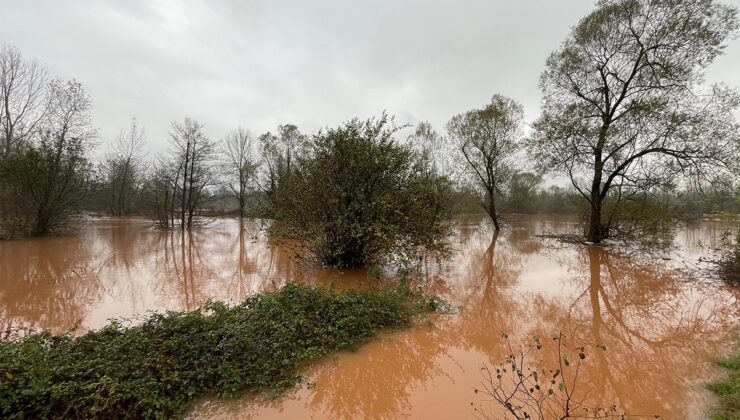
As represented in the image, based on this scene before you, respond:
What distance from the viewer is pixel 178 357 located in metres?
3.29

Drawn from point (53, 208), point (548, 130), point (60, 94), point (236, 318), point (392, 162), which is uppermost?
point (60, 94)

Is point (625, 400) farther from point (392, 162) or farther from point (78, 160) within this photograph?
point (78, 160)

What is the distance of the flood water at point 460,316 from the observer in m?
3.08

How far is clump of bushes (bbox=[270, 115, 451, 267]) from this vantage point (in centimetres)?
756

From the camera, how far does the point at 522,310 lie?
586 cm

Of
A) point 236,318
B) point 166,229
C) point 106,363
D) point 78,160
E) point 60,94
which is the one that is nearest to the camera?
point 106,363

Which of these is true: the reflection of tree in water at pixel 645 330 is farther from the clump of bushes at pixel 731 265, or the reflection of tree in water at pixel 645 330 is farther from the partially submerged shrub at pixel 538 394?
the clump of bushes at pixel 731 265

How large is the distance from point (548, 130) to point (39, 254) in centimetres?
2181

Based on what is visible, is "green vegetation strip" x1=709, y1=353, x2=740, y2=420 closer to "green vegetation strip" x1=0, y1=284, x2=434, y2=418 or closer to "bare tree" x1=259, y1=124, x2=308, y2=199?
"green vegetation strip" x1=0, y1=284, x2=434, y2=418

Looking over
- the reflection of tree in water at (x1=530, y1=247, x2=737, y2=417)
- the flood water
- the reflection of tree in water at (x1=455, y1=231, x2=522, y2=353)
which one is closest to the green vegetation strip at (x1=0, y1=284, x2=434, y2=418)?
the flood water

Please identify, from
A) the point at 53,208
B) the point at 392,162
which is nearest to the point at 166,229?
the point at 53,208

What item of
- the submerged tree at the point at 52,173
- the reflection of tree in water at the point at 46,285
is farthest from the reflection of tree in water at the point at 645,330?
the submerged tree at the point at 52,173

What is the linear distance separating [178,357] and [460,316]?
4.42 m

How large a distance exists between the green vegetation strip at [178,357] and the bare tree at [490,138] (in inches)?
756
